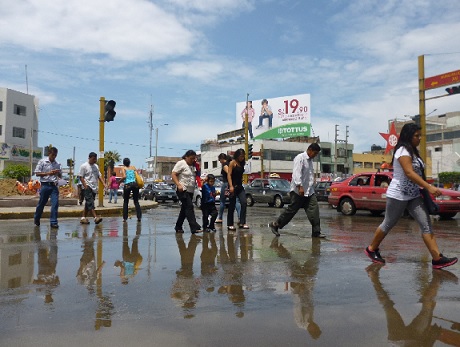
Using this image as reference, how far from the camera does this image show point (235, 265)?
5.07 m

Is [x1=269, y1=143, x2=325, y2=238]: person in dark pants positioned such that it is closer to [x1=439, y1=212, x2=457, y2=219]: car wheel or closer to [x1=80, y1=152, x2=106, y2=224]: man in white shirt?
[x1=80, y1=152, x2=106, y2=224]: man in white shirt

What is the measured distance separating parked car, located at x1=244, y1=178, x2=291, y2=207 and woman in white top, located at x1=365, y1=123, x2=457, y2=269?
629 inches

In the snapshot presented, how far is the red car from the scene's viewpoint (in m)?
13.0

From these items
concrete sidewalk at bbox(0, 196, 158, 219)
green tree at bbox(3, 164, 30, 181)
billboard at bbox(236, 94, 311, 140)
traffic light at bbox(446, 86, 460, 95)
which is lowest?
concrete sidewalk at bbox(0, 196, 158, 219)

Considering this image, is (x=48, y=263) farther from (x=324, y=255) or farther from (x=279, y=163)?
(x=279, y=163)

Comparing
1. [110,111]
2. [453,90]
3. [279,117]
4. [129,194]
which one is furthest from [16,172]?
[453,90]

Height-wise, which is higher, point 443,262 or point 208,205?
point 208,205

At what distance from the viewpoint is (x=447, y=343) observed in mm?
2676

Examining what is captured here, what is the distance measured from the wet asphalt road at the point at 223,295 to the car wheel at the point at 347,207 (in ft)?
25.8

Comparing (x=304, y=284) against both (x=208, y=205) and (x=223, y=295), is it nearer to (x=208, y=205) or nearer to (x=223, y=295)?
(x=223, y=295)

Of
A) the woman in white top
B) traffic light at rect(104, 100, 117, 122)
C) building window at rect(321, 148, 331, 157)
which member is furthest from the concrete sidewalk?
building window at rect(321, 148, 331, 157)

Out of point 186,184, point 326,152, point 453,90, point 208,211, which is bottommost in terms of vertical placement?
point 208,211

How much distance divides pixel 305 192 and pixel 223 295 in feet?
13.6

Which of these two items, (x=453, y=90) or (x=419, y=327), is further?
(x=453, y=90)
